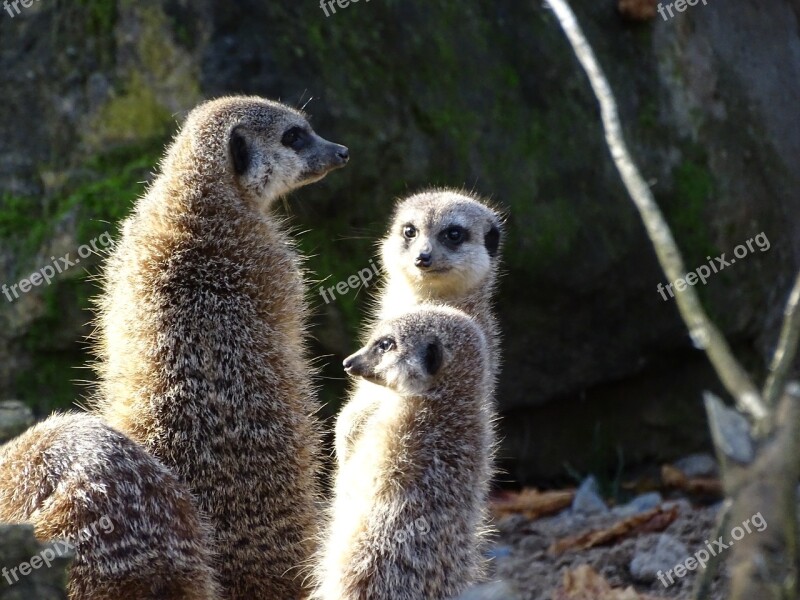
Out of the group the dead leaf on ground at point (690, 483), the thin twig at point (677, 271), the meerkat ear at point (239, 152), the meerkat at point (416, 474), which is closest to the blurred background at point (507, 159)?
the dead leaf on ground at point (690, 483)

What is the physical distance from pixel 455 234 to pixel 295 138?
0.94m

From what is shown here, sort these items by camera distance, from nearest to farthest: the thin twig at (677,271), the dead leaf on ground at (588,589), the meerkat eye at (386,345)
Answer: the thin twig at (677,271) → the meerkat eye at (386,345) → the dead leaf on ground at (588,589)

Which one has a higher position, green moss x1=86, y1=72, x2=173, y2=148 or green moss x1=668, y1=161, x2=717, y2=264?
green moss x1=86, y1=72, x2=173, y2=148

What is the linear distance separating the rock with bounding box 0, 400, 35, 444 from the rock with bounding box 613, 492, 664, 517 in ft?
8.87

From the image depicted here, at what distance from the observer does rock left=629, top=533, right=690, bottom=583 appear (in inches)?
179

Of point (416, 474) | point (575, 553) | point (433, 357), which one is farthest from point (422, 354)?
point (575, 553)

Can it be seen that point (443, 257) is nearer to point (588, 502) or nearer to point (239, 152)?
point (239, 152)

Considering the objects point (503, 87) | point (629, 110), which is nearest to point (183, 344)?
point (503, 87)

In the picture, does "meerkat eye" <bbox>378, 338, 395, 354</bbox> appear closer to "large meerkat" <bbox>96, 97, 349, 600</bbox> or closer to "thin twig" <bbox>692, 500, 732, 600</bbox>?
"large meerkat" <bbox>96, 97, 349, 600</bbox>

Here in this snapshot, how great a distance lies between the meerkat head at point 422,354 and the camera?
3.65 meters

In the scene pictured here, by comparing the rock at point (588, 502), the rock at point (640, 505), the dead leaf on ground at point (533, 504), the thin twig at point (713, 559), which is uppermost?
the thin twig at point (713, 559)

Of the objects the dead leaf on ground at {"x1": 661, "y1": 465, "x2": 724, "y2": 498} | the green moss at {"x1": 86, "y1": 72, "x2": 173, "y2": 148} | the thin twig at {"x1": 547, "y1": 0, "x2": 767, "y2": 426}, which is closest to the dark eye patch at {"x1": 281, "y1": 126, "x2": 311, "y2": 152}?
the green moss at {"x1": 86, "y1": 72, "x2": 173, "y2": 148}

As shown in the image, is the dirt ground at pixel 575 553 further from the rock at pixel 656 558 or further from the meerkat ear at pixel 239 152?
the meerkat ear at pixel 239 152

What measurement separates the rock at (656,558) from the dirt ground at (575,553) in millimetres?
23
